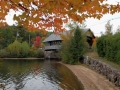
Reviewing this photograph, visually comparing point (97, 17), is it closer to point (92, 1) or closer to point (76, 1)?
point (92, 1)

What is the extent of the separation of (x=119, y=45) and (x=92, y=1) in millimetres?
13605

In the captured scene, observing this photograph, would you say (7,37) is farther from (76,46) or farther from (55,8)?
(55,8)

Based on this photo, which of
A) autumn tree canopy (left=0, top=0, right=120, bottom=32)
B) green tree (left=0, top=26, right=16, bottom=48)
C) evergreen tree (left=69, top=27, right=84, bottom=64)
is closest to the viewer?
autumn tree canopy (left=0, top=0, right=120, bottom=32)

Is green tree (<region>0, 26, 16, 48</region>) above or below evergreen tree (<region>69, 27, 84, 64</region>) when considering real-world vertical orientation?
above

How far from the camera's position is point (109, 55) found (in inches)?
786

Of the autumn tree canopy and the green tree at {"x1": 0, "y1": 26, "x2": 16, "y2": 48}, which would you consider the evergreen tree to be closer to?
the autumn tree canopy

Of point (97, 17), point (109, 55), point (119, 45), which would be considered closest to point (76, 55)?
point (109, 55)

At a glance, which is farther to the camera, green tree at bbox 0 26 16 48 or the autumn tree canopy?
green tree at bbox 0 26 16 48

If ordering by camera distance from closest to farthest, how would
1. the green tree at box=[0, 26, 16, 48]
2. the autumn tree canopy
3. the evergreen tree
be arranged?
the autumn tree canopy, the evergreen tree, the green tree at box=[0, 26, 16, 48]

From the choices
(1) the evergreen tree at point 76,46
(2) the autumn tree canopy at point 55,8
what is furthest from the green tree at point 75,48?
(2) the autumn tree canopy at point 55,8

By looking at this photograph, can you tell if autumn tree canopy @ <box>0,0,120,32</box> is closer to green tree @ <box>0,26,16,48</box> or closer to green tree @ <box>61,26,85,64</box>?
green tree @ <box>61,26,85,64</box>

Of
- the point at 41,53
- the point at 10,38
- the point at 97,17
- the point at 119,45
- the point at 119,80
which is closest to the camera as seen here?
the point at 97,17

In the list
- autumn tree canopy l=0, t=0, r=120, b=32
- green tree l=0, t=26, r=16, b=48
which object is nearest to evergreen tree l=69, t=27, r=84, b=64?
autumn tree canopy l=0, t=0, r=120, b=32

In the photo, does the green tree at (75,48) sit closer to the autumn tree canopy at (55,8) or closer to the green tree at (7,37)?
the autumn tree canopy at (55,8)
